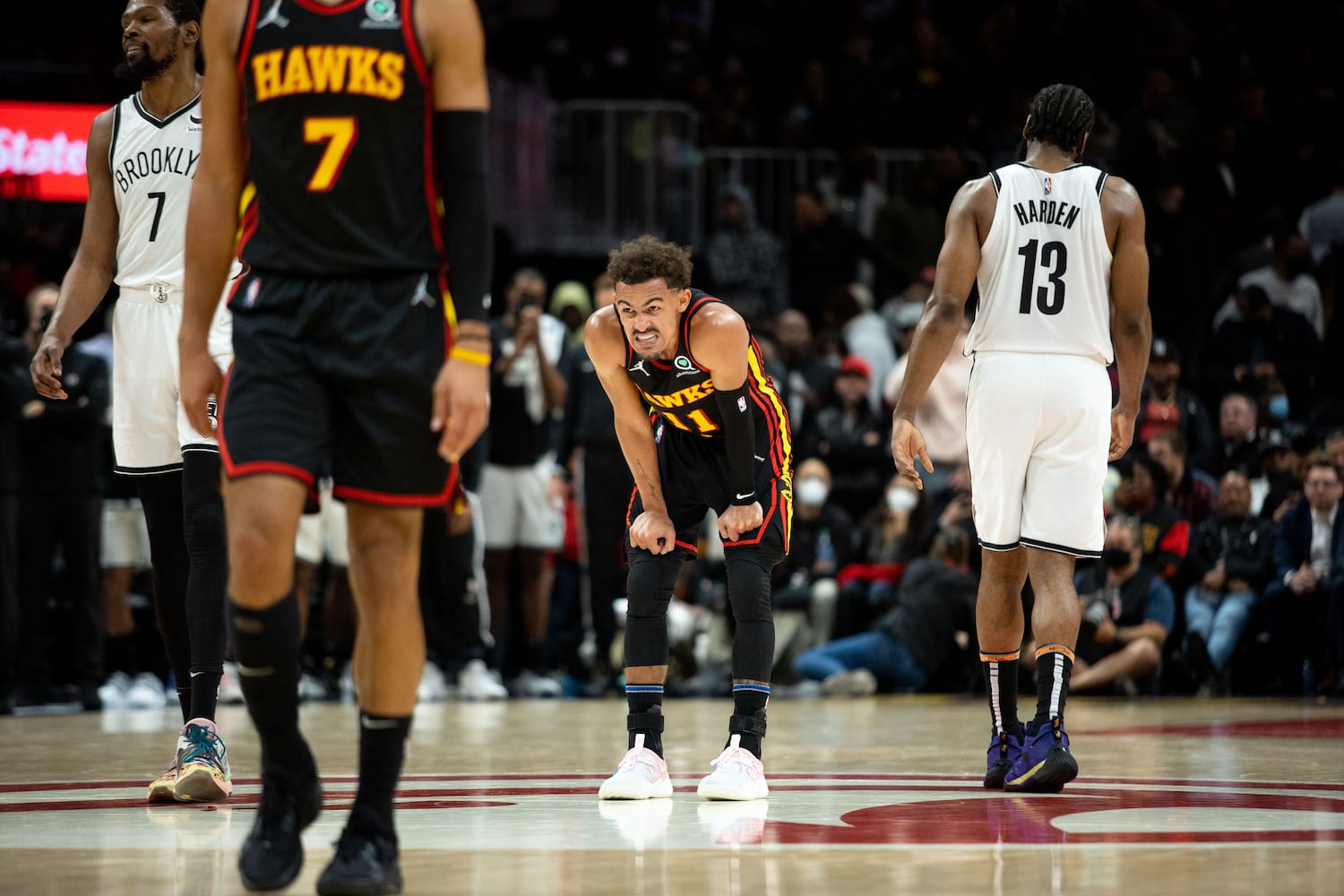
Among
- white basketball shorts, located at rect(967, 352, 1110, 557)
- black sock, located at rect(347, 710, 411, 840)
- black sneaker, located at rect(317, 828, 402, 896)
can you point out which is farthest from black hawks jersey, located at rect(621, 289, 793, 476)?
black sneaker, located at rect(317, 828, 402, 896)

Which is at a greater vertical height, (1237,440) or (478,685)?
(1237,440)

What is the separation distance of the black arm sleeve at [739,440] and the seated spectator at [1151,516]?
5890 mm

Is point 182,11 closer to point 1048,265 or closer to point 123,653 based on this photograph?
point 1048,265

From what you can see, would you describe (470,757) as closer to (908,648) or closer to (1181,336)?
(908,648)

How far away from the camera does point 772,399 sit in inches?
226

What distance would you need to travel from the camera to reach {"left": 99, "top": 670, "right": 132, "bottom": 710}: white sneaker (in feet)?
33.9

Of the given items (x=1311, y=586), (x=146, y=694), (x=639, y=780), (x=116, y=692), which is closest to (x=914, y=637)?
(x=1311, y=586)

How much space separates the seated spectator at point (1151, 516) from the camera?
1076 centimetres

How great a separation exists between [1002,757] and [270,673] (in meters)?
2.70

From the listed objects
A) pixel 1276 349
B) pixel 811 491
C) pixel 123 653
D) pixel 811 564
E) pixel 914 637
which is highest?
pixel 1276 349

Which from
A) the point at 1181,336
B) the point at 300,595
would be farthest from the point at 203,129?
the point at 1181,336

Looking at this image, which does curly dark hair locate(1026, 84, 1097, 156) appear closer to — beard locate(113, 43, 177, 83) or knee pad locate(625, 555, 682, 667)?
knee pad locate(625, 555, 682, 667)

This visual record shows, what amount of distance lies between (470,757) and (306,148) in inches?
136

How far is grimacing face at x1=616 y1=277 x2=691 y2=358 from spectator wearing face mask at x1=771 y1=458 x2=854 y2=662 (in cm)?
590
